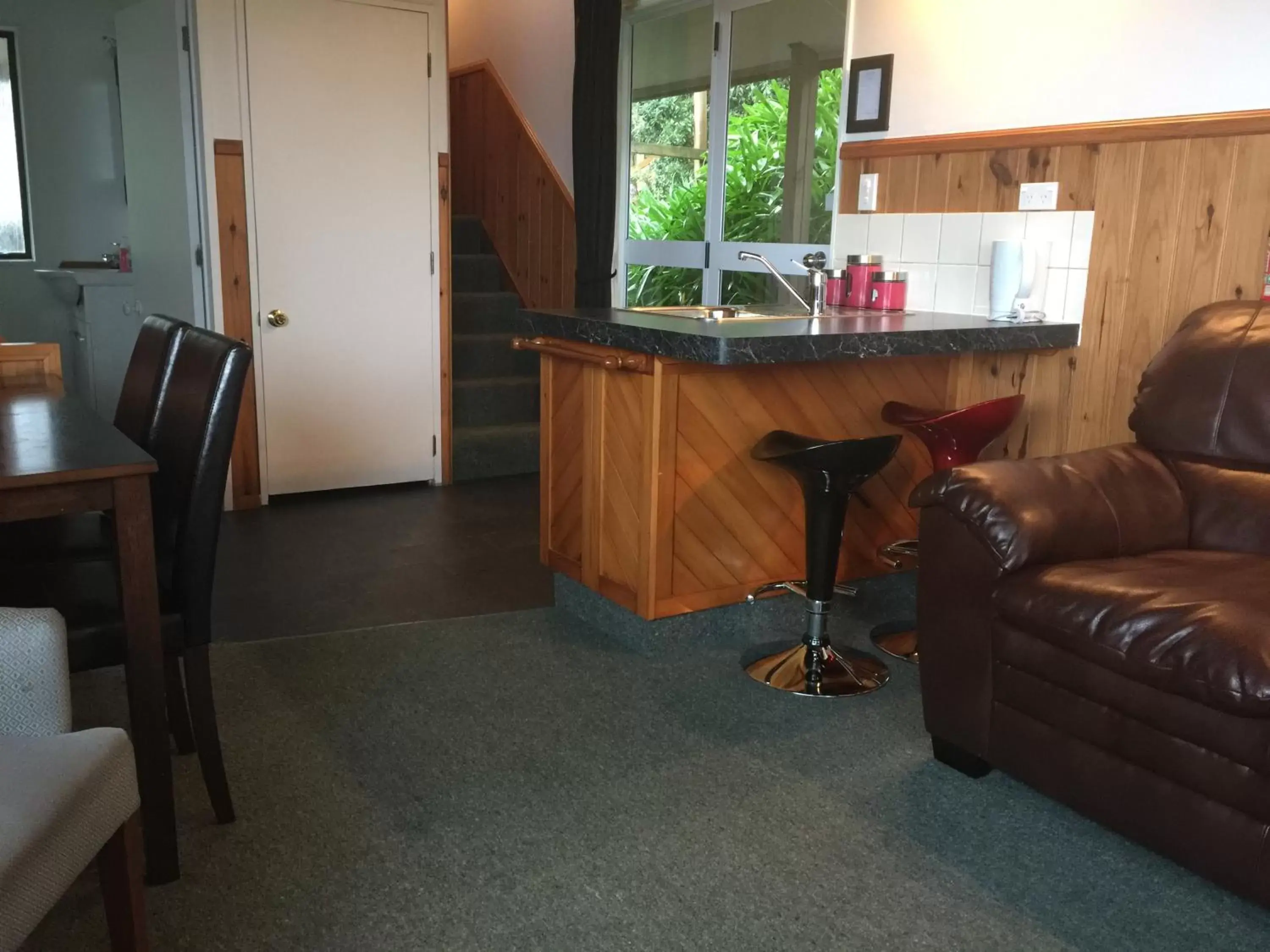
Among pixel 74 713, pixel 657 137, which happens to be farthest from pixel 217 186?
pixel 74 713

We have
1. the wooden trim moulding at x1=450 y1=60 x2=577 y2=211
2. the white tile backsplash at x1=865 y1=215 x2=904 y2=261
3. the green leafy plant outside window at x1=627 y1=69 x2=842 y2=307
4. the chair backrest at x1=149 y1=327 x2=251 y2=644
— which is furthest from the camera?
the wooden trim moulding at x1=450 y1=60 x2=577 y2=211

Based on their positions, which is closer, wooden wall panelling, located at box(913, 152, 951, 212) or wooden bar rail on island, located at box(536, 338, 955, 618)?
wooden bar rail on island, located at box(536, 338, 955, 618)

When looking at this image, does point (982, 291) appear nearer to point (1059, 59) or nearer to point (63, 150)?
point (1059, 59)

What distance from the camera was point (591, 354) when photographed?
3.01 metres

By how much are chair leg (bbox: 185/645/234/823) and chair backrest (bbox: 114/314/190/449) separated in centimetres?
48

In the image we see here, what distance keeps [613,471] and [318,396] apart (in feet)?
6.80

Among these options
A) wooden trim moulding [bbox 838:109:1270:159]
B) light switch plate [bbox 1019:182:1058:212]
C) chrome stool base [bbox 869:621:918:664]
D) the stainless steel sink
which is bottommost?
chrome stool base [bbox 869:621:918:664]

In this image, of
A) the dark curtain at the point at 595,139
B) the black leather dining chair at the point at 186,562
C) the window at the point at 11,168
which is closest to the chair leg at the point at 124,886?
the black leather dining chair at the point at 186,562

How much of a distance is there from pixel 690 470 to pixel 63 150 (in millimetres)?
5297

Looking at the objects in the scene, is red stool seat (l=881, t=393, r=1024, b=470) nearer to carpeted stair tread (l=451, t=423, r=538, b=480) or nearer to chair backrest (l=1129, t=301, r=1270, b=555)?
chair backrest (l=1129, t=301, r=1270, b=555)

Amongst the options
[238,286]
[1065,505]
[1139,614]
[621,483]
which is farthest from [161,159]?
[1139,614]

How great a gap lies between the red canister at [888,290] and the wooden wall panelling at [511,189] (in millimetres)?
2273

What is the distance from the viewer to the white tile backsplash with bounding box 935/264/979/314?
3498 mm

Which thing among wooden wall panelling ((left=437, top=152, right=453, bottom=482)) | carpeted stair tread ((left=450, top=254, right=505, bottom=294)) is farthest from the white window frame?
carpeted stair tread ((left=450, top=254, right=505, bottom=294))
